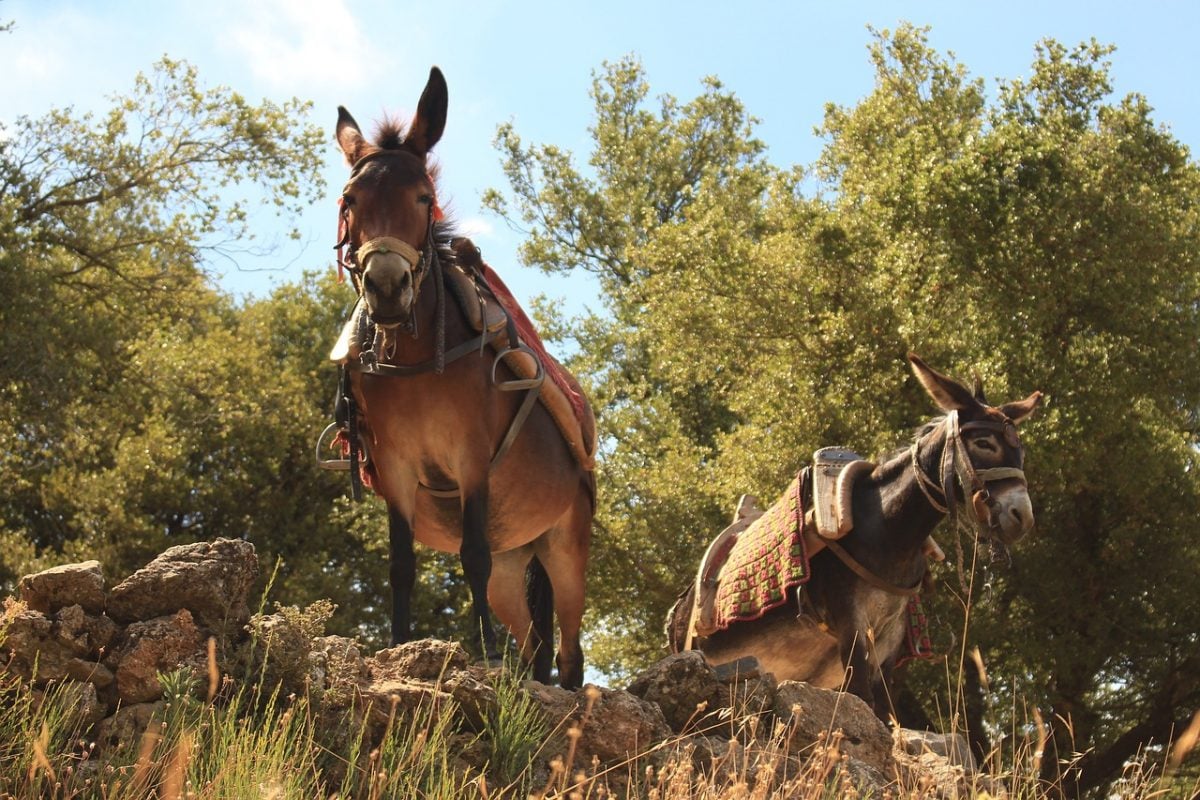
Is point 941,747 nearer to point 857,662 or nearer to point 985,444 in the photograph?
point 857,662

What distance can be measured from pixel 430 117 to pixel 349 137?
0.45 meters

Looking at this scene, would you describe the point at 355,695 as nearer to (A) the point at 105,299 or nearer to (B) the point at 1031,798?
(B) the point at 1031,798

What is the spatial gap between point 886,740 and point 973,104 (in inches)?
845

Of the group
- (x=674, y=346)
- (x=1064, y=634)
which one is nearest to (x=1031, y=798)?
(x=1064, y=634)

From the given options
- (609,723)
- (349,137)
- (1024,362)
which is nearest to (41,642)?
(609,723)

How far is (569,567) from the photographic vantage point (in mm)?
9289

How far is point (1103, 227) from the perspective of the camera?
17797 millimetres

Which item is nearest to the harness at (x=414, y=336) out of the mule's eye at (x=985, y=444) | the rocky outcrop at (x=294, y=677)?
the rocky outcrop at (x=294, y=677)

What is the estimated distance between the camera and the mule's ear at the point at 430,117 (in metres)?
7.73

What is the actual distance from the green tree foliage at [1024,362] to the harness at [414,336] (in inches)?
303

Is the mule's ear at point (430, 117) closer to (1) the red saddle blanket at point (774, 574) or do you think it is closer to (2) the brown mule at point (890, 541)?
(2) the brown mule at point (890, 541)

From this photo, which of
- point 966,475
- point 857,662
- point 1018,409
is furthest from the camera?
point 1018,409

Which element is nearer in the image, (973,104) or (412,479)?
(412,479)

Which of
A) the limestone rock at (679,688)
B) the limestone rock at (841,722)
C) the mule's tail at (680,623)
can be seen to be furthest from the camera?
the mule's tail at (680,623)
